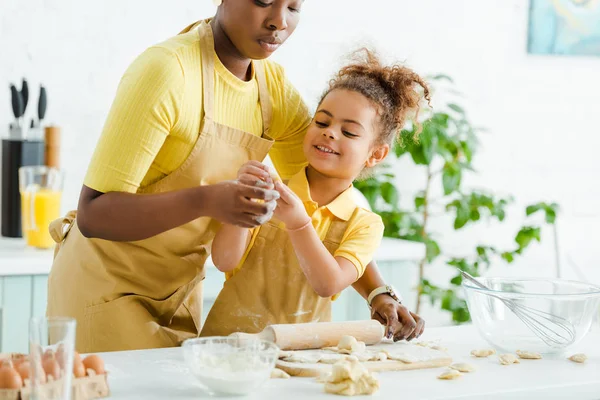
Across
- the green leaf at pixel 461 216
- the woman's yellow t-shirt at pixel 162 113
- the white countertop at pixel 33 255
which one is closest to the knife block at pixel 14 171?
the white countertop at pixel 33 255

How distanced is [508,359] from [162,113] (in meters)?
0.73

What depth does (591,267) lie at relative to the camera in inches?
154

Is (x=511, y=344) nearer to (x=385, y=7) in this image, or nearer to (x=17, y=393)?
(x=17, y=393)

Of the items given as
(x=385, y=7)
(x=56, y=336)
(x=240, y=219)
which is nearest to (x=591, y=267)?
(x=385, y=7)

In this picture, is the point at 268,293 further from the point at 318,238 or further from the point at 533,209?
the point at 533,209

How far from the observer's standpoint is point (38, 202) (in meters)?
2.51

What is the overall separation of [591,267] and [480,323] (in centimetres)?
262

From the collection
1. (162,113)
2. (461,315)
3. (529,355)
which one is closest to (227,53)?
(162,113)

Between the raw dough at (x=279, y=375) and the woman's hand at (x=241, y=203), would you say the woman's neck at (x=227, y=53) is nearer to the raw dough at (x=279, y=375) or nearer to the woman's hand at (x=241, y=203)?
the woman's hand at (x=241, y=203)

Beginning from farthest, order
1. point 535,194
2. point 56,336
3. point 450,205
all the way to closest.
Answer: point 535,194 → point 450,205 → point 56,336

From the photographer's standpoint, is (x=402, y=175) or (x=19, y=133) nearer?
(x=19, y=133)

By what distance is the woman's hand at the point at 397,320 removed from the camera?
1.59 metres

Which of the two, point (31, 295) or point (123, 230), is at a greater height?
point (123, 230)

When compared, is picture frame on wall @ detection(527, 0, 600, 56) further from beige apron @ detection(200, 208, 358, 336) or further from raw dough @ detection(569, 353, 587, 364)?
raw dough @ detection(569, 353, 587, 364)
